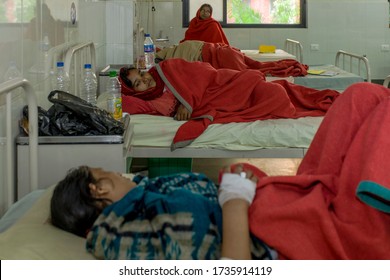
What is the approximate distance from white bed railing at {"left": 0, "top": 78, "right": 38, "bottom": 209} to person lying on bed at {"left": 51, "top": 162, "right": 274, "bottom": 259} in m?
0.55

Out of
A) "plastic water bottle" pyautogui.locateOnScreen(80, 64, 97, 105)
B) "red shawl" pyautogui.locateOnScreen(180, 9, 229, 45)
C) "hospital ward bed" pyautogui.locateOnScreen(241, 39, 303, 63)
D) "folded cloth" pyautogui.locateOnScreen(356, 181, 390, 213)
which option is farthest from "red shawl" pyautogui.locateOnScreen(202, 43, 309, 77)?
"folded cloth" pyautogui.locateOnScreen(356, 181, 390, 213)

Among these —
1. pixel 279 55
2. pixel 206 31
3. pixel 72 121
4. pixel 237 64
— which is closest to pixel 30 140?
pixel 72 121

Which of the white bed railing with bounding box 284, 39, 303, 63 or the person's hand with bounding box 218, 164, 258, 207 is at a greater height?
the white bed railing with bounding box 284, 39, 303, 63

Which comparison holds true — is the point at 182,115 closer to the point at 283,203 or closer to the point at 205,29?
the point at 283,203

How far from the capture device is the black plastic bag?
8.30ft

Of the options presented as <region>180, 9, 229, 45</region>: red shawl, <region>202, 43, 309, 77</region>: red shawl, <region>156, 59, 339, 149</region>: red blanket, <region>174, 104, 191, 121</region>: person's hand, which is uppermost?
<region>180, 9, 229, 45</region>: red shawl

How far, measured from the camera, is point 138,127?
11.3 ft

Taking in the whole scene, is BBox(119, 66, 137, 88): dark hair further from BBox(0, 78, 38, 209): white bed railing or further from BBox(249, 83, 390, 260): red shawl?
BBox(249, 83, 390, 260): red shawl

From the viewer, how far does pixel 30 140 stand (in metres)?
2.38

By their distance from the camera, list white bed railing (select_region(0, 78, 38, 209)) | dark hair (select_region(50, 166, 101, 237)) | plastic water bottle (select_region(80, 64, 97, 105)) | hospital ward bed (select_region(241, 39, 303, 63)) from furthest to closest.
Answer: hospital ward bed (select_region(241, 39, 303, 63)), plastic water bottle (select_region(80, 64, 97, 105)), white bed railing (select_region(0, 78, 38, 209)), dark hair (select_region(50, 166, 101, 237))

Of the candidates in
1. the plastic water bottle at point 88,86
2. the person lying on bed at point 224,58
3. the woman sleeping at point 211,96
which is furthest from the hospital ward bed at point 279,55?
the plastic water bottle at point 88,86

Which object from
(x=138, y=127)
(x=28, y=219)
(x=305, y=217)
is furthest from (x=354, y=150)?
(x=138, y=127)

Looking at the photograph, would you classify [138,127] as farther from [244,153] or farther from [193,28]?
[193,28]
